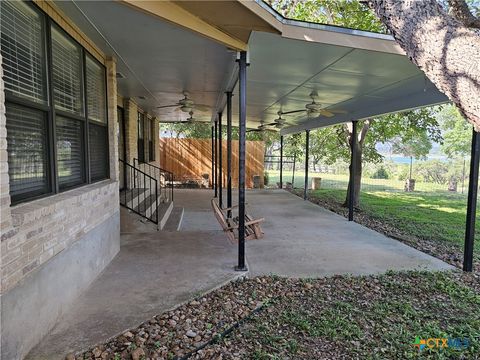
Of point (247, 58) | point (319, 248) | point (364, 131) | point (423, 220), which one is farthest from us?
point (364, 131)

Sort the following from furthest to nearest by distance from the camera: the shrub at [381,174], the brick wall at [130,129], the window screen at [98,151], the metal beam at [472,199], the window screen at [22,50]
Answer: the shrub at [381,174], the brick wall at [130,129], the metal beam at [472,199], the window screen at [98,151], the window screen at [22,50]

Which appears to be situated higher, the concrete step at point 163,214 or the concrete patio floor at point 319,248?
the concrete step at point 163,214

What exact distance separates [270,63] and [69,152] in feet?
9.14

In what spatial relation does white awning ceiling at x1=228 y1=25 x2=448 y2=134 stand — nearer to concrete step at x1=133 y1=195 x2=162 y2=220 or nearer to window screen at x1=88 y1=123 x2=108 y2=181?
window screen at x1=88 y1=123 x2=108 y2=181

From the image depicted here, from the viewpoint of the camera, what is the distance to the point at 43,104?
2688 millimetres

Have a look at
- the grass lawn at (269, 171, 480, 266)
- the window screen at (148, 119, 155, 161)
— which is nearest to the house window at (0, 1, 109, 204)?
the grass lawn at (269, 171, 480, 266)

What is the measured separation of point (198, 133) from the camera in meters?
20.4

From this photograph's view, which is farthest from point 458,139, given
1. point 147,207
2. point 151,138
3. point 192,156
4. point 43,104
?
point 43,104

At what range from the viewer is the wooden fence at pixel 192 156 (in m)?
13.6

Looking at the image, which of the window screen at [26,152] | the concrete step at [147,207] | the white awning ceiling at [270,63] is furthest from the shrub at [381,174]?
the window screen at [26,152]

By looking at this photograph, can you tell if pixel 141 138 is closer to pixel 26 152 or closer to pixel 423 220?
pixel 26 152

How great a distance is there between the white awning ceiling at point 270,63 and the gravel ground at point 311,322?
2.75m

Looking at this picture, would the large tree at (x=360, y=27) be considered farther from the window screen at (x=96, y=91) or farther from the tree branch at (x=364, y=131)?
the window screen at (x=96, y=91)

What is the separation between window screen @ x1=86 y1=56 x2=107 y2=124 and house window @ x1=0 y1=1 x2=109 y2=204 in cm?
3
